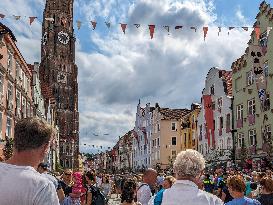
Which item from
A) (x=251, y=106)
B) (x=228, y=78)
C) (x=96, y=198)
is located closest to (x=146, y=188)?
(x=96, y=198)

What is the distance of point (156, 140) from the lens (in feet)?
258

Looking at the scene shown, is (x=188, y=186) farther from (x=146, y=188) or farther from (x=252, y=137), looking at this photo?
(x=252, y=137)

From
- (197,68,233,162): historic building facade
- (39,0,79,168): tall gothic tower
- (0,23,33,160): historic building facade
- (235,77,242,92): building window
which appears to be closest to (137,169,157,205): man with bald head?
(0,23,33,160): historic building facade

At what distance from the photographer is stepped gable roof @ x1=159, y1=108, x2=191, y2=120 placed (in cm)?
7594

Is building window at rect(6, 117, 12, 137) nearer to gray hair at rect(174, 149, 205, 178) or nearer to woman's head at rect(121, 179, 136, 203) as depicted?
woman's head at rect(121, 179, 136, 203)

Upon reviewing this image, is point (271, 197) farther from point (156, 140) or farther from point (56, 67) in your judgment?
point (56, 67)

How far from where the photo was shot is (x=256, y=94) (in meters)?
40.9

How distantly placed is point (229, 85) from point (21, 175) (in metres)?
47.4

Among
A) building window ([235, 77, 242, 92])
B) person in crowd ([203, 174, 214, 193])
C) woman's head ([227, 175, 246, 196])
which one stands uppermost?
building window ([235, 77, 242, 92])

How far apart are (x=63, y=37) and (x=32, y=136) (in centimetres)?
12334

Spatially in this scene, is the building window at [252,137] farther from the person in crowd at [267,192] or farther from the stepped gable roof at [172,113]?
the person in crowd at [267,192]

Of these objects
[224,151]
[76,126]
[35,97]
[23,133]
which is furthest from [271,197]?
[76,126]

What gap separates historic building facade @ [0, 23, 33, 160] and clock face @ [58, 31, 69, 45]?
82.4 meters

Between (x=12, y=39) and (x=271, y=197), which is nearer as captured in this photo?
(x=271, y=197)
